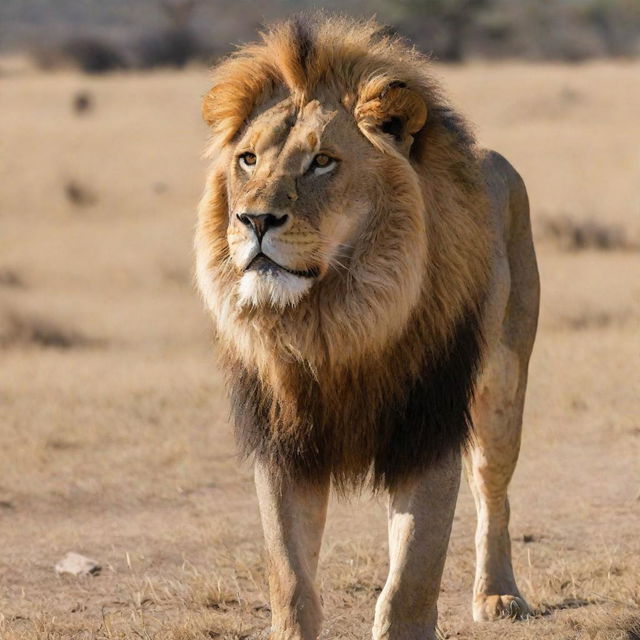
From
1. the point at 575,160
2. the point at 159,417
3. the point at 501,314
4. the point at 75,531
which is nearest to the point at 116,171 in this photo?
the point at 575,160

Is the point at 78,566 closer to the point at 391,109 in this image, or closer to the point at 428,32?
the point at 391,109

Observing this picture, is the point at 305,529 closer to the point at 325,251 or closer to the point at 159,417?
the point at 325,251

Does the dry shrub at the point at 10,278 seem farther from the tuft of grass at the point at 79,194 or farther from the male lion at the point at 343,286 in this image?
the male lion at the point at 343,286

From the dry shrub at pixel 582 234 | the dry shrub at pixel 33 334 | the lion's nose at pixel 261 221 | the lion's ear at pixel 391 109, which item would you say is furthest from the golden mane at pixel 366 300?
the dry shrub at pixel 582 234

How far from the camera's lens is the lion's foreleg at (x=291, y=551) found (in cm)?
354

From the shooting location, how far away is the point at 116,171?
1708 cm

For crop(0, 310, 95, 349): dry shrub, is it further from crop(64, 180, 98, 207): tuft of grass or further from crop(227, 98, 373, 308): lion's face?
crop(227, 98, 373, 308): lion's face

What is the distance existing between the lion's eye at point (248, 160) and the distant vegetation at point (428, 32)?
21199 mm

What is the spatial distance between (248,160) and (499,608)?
1.83 meters

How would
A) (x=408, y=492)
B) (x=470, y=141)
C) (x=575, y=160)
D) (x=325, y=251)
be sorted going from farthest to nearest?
(x=575, y=160)
(x=470, y=141)
(x=408, y=492)
(x=325, y=251)

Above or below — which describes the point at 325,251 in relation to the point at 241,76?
below

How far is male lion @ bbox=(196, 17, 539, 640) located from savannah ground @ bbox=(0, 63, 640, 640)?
1.03ft

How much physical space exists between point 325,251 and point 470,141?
2.59ft

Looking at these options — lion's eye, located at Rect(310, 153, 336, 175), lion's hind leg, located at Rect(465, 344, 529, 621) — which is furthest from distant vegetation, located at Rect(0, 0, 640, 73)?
lion's eye, located at Rect(310, 153, 336, 175)
